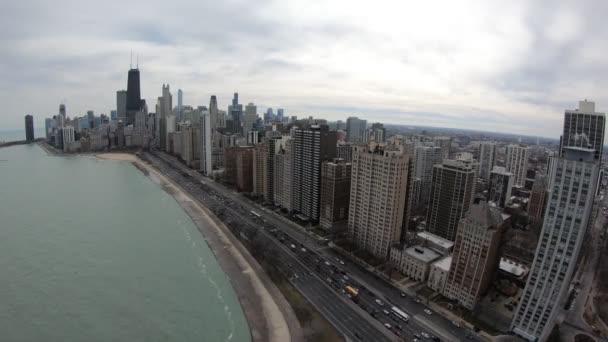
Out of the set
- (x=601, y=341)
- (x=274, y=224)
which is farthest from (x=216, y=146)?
(x=601, y=341)

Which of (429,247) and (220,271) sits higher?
(429,247)

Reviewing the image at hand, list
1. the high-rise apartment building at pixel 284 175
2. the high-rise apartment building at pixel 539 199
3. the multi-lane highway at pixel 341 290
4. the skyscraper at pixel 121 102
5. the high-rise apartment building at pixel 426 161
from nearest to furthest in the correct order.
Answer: the multi-lane highway at pixel 341 290 < the high-rise apartment building at pixel 539 199 < the high-rise apartment building at pixel 284 175 < the high-rise apartment building at pixel 426 161 < the skyscraper at pixel 121 102

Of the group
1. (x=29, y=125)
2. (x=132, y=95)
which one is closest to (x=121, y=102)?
(x=132, y=95)

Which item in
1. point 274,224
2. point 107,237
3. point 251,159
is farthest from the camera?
point 251,159

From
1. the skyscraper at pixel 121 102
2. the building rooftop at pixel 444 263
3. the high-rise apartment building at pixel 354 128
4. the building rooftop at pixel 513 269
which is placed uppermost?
the skyscraper at pixel 121 102

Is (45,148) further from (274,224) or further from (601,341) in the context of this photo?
(601,341)

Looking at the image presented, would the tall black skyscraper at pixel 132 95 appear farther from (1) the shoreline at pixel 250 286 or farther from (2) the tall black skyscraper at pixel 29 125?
(1) the shoreline at pixel 250 286

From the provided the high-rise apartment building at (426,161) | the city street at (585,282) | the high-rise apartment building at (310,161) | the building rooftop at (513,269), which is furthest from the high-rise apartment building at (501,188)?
the high-rise apartment building at (310,161)

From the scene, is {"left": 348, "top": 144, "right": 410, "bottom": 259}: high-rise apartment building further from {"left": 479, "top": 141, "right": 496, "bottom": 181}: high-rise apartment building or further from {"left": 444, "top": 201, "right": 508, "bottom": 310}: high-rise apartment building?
{"left": 479, "top": 141, "right": 496, "bottom": 181}: high-rise apartment building

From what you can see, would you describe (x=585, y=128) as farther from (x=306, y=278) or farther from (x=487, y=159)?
(x=487, y=159)
